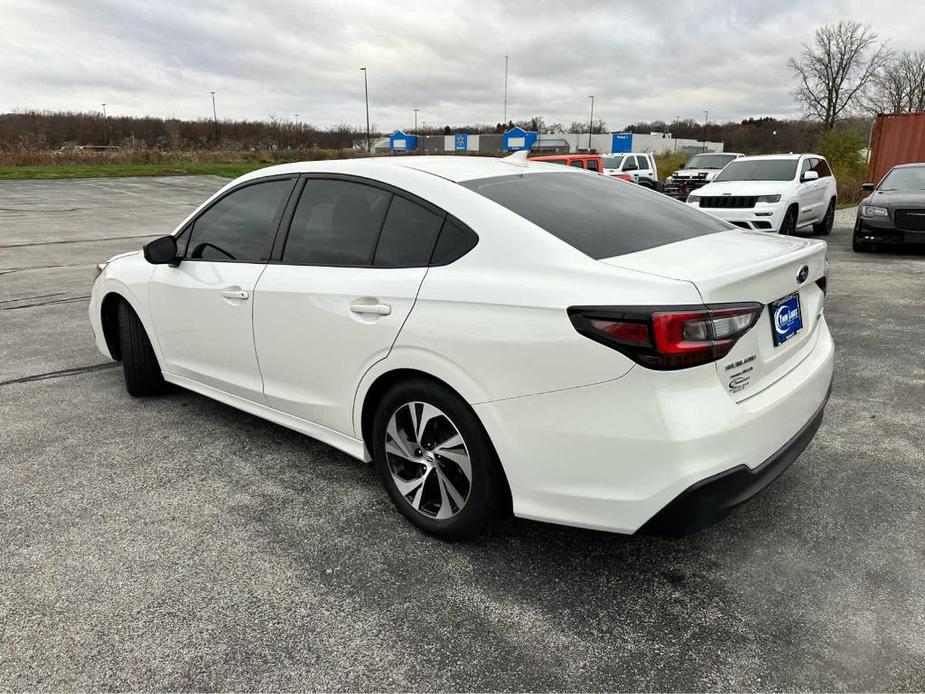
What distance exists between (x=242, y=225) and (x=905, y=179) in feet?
37.9

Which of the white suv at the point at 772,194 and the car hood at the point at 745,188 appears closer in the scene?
the white suv at the point at 772,194

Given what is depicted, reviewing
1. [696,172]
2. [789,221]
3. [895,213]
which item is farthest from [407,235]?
[696,172]

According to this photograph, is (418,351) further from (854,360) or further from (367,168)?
(854,360)

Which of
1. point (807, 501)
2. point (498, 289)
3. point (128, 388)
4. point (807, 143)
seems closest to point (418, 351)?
point (498, 289)

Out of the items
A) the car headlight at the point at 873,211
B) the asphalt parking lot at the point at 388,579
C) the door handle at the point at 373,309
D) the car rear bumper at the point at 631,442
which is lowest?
the asphalt parking lot at the point at 388,579

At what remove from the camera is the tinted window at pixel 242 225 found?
3527 millimetres

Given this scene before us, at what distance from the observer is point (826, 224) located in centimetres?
1380

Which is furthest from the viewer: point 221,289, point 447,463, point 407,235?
point 221,289

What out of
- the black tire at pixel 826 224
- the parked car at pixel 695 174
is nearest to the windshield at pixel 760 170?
the black tire at pixel 826 224

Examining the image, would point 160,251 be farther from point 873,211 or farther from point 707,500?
point 873,211

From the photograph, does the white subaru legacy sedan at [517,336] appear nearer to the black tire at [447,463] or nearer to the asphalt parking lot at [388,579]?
the black tire at [447,463]

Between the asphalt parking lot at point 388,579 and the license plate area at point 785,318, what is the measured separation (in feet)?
2.90

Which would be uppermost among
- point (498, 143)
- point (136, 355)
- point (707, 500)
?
point (498, 143)

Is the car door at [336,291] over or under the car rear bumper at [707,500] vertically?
over
